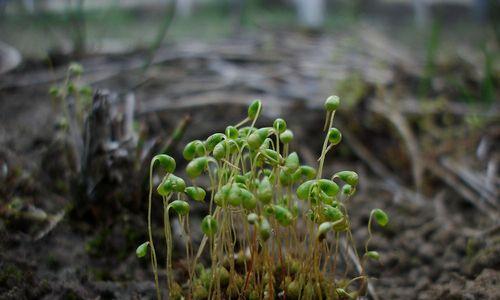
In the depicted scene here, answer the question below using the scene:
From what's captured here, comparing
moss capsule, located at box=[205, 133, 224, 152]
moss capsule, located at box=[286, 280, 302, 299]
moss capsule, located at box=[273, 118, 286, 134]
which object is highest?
moss capsule, located at box=[273, 118, 286, 134]

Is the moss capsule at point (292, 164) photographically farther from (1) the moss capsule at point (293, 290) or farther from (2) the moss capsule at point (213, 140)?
(1) the moss capsule at point (293, 290)

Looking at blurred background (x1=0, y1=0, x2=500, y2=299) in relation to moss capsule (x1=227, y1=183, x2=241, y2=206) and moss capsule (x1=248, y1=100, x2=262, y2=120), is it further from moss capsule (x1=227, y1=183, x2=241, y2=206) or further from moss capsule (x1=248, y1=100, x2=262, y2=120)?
moss capsule (x1=227, y1=183, x2=241, y2=206)

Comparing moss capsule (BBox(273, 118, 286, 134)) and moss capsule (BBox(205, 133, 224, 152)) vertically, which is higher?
moss capsule (BBox(273, 118, 286, 134))

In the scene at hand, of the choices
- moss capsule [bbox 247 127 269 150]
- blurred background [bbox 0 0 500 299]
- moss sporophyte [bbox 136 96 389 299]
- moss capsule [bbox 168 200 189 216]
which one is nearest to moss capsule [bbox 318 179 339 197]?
moss sporophyte [bbox 136 96 389 299]

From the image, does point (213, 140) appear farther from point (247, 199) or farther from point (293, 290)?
point (293, 290)

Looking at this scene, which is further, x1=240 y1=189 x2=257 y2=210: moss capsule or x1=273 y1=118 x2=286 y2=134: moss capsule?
x1=273 y1=118 x2=286 y2=134: moss capsule

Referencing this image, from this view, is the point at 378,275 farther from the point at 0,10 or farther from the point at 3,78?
the point at 0,10

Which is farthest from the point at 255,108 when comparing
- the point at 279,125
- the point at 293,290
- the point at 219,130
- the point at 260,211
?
the point at 219,130

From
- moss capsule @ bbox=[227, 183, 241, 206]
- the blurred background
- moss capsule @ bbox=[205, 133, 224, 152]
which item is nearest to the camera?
moss capsule @ bbox=[227, 183, 241, 206]

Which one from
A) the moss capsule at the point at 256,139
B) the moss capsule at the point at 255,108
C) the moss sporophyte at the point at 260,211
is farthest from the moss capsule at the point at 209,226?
the moss capsule at the point at 255,108

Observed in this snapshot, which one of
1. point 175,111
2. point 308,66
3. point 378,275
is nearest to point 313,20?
point 308,66
